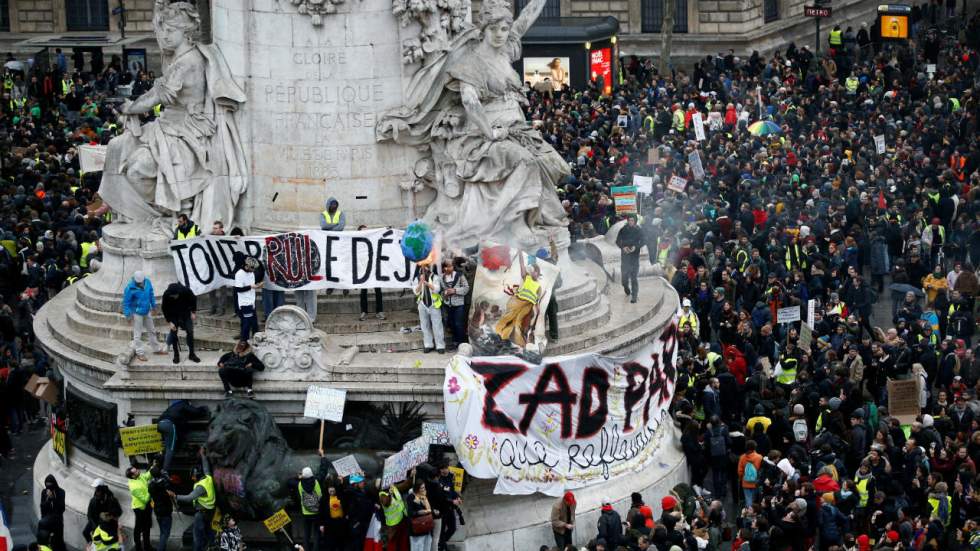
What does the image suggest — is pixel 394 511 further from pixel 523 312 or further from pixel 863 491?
pixel 863 491

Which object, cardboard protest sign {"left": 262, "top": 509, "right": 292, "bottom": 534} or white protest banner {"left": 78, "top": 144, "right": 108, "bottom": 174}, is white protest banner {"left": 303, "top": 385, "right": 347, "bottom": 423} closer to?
cardboard protest sign {"left": 262, "top": 509, "right": 292, "bottom": 534}

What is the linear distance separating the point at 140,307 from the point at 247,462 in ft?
12.1

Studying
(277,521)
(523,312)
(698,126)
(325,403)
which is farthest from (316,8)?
(698,126)

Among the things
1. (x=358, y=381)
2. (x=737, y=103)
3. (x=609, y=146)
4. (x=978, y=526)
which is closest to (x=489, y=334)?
(x=358, y=381)

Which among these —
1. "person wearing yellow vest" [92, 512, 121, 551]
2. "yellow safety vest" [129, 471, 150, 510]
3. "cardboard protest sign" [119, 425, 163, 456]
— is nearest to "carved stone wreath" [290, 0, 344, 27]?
"cardboard protest sign" [119, 425, 163, 456]

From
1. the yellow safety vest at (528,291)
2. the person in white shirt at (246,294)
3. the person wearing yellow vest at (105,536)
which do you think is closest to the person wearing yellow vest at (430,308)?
the yellow safety vest at (528,291)

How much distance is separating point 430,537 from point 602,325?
18.2 feet

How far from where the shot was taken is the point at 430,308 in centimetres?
3672

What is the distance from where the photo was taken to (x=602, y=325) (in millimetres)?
38656

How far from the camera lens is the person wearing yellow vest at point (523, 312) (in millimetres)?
36438

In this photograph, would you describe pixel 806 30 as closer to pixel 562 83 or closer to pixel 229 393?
pixel 562 83

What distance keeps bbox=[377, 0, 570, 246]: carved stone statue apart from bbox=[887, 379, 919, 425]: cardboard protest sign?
6.38 m

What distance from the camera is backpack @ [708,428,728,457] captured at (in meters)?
37.5

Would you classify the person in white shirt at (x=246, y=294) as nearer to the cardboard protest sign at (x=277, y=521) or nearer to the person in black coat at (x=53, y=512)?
the cardboard protest sign at (x=277, y=521)
